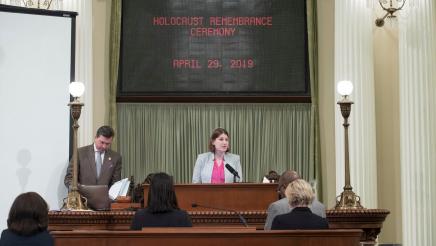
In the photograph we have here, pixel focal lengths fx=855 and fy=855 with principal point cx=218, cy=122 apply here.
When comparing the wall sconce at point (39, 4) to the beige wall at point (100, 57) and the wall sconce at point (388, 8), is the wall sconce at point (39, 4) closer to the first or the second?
the beige wall at point (100, 57)

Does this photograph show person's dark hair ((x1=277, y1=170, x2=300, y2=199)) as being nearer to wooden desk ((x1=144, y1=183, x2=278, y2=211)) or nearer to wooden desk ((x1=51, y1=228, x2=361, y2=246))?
wooden desk ((x1=144, y1=183, x2=278, y2=211))

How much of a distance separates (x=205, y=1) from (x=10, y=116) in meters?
3.76

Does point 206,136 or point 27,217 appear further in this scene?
point 206,136

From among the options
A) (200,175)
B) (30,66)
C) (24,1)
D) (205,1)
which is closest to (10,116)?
(30,66)

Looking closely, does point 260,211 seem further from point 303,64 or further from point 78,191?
point 303,64

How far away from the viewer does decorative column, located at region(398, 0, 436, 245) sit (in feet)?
39.5

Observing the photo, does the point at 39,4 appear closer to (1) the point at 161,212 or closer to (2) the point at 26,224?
(1) the point at 161,212

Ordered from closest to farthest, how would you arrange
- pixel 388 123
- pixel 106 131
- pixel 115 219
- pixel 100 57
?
pixel 115 219 < pixel 106 131 < pixel 388 123 < pixel 100 57

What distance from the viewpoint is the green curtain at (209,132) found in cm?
1316

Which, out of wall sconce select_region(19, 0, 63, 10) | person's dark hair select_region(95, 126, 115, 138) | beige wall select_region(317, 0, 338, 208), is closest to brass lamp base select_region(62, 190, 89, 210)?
person's dark hair select_region(95, 126, 115, 138)

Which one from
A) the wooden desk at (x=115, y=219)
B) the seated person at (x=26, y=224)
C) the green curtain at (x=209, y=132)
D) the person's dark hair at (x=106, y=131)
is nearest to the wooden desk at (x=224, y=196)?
the wooden desk at (x=115, y=219)

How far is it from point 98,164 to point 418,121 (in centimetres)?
472

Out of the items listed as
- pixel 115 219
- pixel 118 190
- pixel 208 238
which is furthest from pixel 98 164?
pixel 208 238

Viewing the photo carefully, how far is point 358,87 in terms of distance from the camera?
41.1 ft
